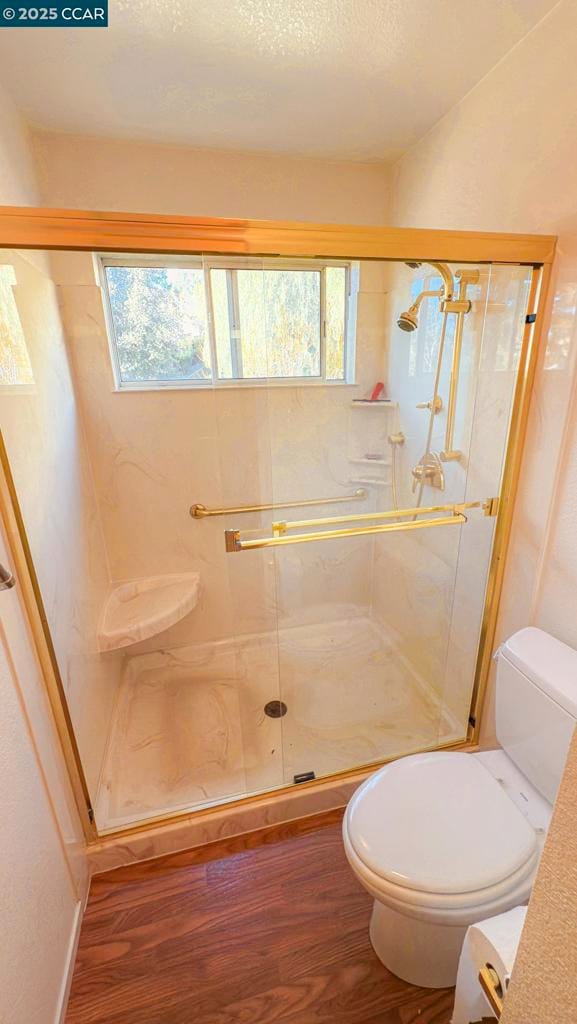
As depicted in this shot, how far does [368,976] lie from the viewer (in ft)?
3.56

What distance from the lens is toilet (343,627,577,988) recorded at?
90 cm

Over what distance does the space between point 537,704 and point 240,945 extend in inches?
40.3

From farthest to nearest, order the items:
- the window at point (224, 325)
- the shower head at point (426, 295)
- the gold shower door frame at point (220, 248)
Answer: the window at point (224, 325) → the shower head at point (426, 295) → the gold shower door frame at point (220, 248)

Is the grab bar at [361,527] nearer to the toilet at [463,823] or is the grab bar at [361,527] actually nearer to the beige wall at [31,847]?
the toilet at [463,823]

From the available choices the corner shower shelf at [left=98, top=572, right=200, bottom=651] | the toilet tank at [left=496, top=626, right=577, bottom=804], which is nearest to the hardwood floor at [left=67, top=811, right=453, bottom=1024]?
the toilet tank at [left=496, top=626, right=577, bottom=804]

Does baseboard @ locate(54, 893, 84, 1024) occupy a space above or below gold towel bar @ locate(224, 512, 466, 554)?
below

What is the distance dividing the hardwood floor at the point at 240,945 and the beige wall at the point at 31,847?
0.10 metres

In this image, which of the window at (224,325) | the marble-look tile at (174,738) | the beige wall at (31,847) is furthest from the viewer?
the window at (224,325)

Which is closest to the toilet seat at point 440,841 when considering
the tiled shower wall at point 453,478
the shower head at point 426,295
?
the tiled shower wall at point 453,478

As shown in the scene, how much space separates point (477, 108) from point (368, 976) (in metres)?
2.52

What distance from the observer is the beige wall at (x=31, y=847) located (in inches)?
32.2

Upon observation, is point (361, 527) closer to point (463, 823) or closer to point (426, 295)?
point (426, 295)

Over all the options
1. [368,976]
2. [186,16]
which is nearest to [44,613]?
[368,976]

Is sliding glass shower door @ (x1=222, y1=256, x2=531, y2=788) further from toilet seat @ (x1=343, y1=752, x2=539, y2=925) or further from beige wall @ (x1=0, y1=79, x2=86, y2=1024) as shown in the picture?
beige wall @ (x1=0, y1=79, x2=86, y2=1024)
